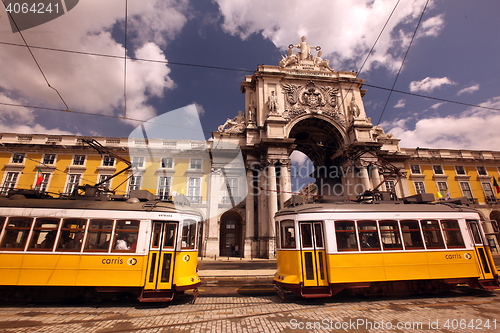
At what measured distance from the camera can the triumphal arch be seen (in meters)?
24.0

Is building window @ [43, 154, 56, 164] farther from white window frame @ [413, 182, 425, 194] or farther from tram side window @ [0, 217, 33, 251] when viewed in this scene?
white window frame @ [413, 182, 425, 194]

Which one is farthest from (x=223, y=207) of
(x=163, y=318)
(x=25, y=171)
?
(x=25, y=171)

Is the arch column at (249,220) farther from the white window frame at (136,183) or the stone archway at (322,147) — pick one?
the white window frame at (136,183)

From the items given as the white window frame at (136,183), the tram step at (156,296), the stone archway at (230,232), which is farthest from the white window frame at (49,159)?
the tram step at (156,296)

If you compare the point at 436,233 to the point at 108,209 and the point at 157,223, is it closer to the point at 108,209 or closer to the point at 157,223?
the point at 157,223

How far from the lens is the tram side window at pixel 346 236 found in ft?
26.4

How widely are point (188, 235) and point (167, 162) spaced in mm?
20047

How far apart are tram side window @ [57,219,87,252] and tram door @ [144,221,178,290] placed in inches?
92.4

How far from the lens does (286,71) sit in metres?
29.4

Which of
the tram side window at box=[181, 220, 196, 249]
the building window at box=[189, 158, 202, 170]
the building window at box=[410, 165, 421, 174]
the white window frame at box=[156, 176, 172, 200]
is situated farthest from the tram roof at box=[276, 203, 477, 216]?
the building window at box=[410, 165, 421, 174]

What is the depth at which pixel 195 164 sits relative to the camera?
1060 inches

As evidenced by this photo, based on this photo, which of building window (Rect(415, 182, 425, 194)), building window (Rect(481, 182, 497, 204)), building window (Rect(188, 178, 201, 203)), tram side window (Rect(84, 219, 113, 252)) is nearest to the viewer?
tram side window (Rect(84, 219, 113, 252))

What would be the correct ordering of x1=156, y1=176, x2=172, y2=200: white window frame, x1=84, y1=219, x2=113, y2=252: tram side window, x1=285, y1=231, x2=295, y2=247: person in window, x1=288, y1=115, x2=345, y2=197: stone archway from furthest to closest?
x1=288, y1=115, x2=345, y2=197: stone archway, x1=156, y1=176, x2=172, y2=200: white window frame, x1=285, y1=231, x2=295, y2=247: person in window, x1=84, y1=219, x2=113, y2=252: tram side window

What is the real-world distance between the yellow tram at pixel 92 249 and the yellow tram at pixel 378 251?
13.2 feet
